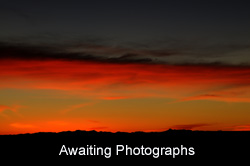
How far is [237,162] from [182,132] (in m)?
19.0

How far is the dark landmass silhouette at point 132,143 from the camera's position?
49.7 meters

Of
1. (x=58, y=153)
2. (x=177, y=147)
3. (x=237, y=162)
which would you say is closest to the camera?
(x=237, y=162)

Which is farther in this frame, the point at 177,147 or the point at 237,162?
the point at 177,147

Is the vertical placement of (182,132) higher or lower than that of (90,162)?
higher

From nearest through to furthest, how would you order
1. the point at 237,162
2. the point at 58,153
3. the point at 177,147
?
the point at 237,162 < the point at 58,153 < the point at 177,147

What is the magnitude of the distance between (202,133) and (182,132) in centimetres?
334

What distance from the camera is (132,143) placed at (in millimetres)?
60719

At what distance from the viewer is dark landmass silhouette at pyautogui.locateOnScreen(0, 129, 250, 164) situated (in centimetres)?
4966

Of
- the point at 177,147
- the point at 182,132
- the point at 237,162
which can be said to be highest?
the point at 182,132

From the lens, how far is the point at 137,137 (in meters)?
63.5

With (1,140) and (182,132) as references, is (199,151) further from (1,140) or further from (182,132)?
(1,140)

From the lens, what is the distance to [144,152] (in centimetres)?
5388

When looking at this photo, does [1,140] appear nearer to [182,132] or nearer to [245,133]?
[182,132]

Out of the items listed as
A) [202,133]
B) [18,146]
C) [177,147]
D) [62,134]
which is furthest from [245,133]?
[18,146]
